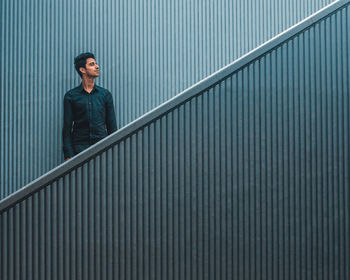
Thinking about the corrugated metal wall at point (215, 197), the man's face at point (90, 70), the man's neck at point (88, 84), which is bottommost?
the corrugated metal wall at point (215, 197)

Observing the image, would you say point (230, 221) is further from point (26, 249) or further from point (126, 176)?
point (26, 249)

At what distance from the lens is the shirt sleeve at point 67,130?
4.79 m

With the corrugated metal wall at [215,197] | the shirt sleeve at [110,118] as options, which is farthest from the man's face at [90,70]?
the corrugated metal wall at [215,197]

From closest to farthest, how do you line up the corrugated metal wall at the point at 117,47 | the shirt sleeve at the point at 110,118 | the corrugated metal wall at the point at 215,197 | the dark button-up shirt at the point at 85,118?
1. the corrugated metal wall at the point at 215,197
2. the dark button-up shirt at the point at 85,118
3. the shirt sleeve at the point at 110,118
4. the corrugated metal wall at the point at 117,47

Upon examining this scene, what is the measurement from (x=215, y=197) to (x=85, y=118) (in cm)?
220

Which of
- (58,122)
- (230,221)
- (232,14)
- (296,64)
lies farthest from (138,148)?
(232,14)

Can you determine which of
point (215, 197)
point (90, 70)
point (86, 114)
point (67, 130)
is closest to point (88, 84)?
point (90, 70)

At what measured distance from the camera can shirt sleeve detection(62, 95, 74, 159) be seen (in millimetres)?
4785

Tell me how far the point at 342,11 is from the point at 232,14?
264 centimetres

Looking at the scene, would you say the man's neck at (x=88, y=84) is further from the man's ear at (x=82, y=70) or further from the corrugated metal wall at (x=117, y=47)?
the corrugated metal wall at (x=117, y=47)

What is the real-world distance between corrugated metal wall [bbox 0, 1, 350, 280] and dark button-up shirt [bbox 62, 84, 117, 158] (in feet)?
6.10

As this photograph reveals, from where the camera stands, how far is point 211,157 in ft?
9.91

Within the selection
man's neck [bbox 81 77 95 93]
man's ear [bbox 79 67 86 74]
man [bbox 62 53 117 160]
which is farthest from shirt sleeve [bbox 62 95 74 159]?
man's ear [bbox 79 67 86 74]

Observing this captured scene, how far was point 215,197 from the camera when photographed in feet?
9.83
